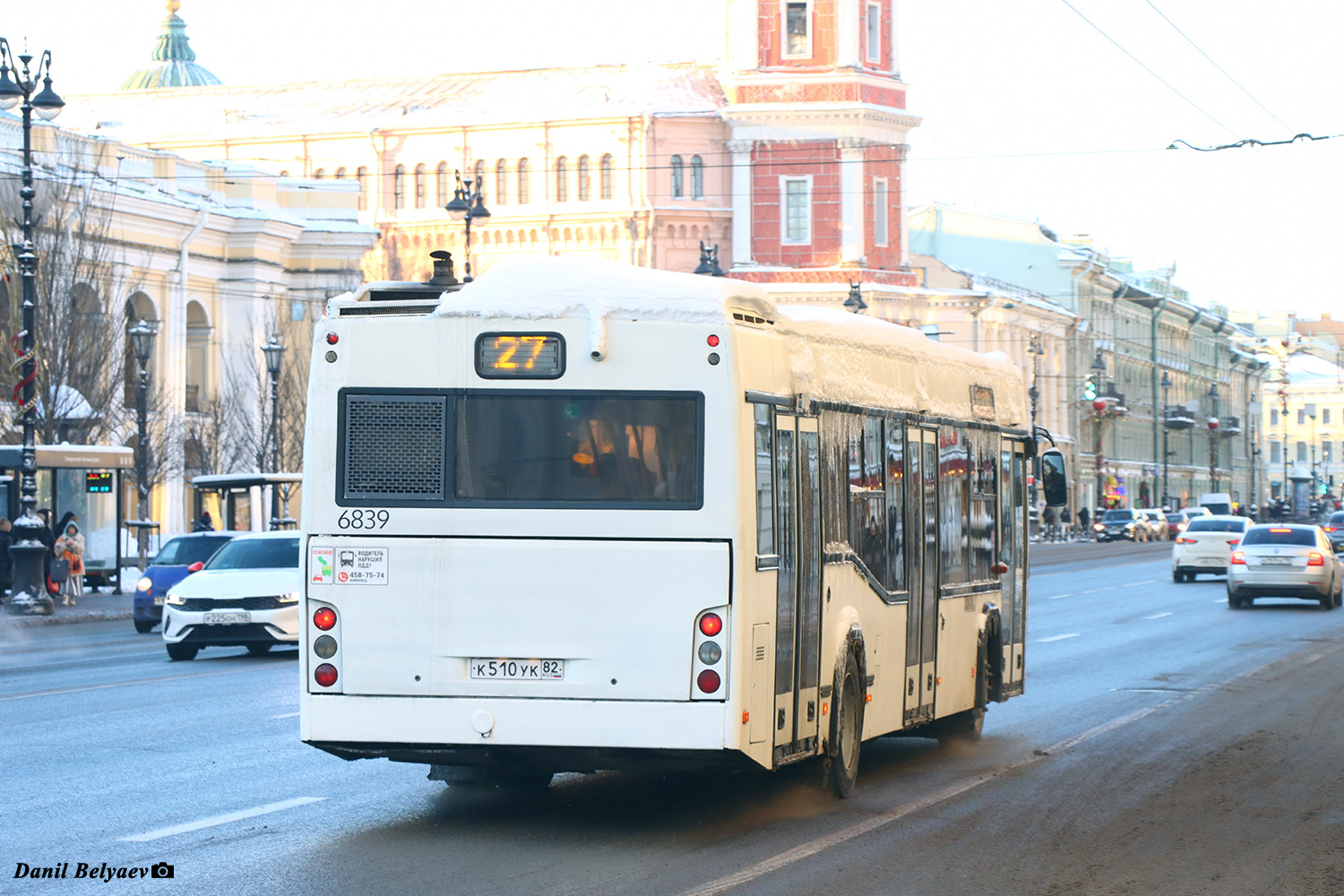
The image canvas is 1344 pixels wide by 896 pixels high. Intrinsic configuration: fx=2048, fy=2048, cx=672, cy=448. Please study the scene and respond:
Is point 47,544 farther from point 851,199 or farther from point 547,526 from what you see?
point 851,199

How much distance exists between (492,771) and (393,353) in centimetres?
277

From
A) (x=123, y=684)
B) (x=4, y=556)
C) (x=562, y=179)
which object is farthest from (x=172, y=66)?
(x=123, y=684)

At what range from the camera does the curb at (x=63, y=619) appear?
32281 mm

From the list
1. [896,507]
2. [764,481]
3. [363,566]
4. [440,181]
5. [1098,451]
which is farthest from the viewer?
[1098,451]

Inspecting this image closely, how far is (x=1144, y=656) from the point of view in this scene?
23.4 meters

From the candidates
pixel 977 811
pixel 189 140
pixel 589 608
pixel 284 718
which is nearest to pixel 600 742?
pixel 589 608

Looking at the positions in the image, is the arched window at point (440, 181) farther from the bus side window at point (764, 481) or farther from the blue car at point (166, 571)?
the bus side window at point (764, 481)

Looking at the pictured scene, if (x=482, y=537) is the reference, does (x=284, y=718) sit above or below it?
below

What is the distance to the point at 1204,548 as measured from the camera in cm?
4641

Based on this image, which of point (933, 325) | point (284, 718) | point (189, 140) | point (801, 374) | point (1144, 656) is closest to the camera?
point (801, 374)

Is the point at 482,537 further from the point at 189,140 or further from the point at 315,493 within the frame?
the point at 189,140

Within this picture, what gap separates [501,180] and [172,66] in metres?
30.5

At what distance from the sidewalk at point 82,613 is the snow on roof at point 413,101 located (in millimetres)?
63993

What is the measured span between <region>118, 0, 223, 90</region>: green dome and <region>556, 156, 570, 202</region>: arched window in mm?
29036
